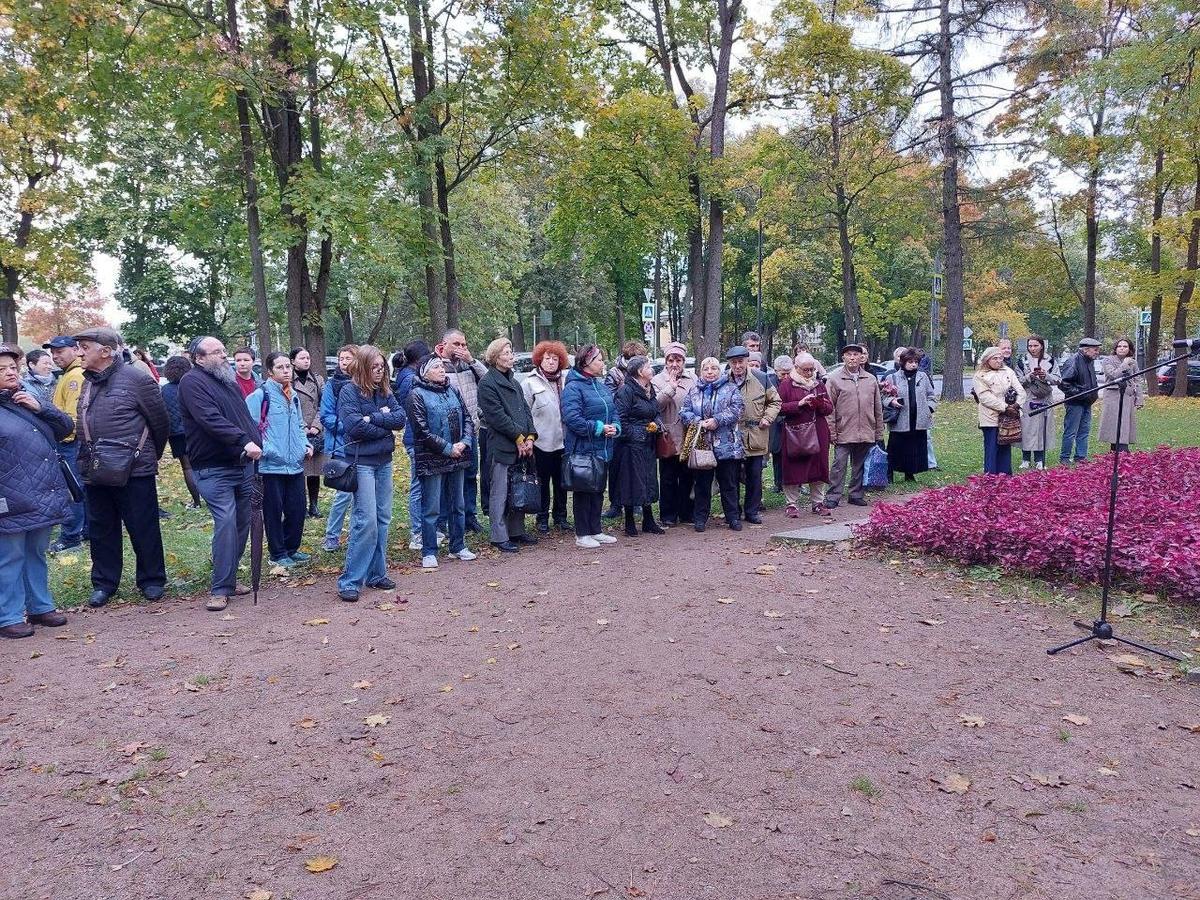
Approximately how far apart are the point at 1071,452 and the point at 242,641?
1151cm

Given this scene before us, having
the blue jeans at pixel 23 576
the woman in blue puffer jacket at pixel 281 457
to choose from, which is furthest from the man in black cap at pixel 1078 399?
the blue jeans at pixel 23 576

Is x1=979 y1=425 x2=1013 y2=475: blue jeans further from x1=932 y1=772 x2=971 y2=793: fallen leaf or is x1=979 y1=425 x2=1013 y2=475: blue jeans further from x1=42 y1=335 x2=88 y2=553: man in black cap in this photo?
x1=42 y1=335 x2=88 y2=553: man in black cap

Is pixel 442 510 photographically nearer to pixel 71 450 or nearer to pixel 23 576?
pixel 23 576

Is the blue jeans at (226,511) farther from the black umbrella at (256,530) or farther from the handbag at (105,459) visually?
the handbag at (105,459)

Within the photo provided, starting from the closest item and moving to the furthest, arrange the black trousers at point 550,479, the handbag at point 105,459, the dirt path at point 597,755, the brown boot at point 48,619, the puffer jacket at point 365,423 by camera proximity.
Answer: the dirt path at point 597,755, the brown boot at point 48,619, the handbag at point 105,459, the puffer jacket at point 365,423, the black trousers at point 550,479

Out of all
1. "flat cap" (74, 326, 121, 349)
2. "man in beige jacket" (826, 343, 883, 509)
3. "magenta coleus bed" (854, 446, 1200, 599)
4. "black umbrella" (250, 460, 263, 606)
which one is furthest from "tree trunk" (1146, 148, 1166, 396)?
"flat cap" (74, 326, 121, 349)

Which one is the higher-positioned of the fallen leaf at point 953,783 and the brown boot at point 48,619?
the brown boot at point 48,619

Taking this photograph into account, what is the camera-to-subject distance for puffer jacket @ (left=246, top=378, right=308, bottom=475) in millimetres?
8023

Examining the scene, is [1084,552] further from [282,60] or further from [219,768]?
[282,60]

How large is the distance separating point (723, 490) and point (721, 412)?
887 millimetres

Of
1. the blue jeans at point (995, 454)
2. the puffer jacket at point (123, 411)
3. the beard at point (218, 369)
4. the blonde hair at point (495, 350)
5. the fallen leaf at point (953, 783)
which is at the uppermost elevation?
the blonde hair at point (495, 350)

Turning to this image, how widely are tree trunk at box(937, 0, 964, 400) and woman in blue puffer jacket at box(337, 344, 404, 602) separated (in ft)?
70.3

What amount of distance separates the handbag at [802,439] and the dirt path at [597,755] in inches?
131

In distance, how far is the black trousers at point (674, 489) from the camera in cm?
973
